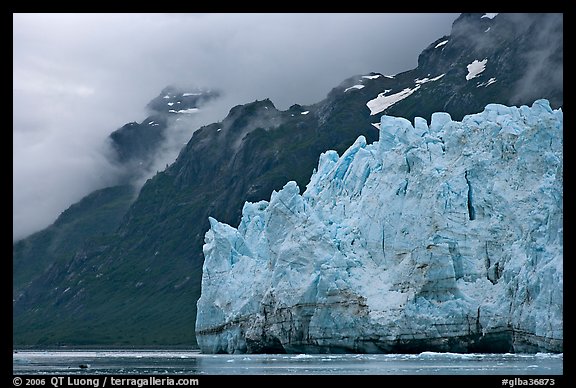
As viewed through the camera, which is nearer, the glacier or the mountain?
the glacier

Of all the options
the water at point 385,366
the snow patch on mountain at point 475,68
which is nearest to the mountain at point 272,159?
the snow patch on mountain at point 475,68

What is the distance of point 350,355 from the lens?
57.5 m

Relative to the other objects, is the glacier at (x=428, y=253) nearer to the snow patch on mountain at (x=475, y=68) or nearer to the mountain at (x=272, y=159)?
the mountain at (x=272, y=159)

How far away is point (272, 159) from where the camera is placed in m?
185

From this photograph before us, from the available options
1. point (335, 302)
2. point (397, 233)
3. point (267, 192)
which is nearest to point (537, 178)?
point (397, 233)

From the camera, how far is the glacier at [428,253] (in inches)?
2076

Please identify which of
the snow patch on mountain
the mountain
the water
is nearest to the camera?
the water

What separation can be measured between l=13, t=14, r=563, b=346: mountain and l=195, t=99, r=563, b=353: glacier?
80.0 m

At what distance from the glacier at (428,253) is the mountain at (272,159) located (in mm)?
79975

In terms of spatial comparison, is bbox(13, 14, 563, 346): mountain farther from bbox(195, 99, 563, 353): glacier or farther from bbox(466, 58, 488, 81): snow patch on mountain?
bbox(195, 99, 563, 353): glacier

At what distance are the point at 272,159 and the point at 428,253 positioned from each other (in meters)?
131

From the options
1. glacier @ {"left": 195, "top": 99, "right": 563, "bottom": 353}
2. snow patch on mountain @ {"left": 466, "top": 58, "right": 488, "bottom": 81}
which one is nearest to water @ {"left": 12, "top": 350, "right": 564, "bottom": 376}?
glacier @ {"left": 195, "top": 99, "right": 563, "bottom": 353}

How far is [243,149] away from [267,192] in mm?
26007

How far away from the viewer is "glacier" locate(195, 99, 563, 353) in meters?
52.7
